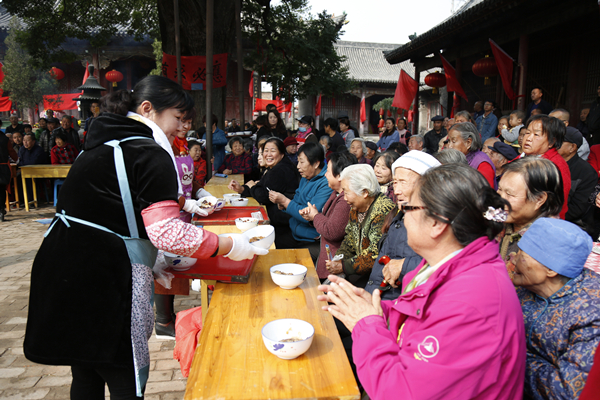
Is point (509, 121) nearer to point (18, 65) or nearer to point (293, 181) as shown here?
point (293, 181)

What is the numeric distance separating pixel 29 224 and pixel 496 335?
850 centimetres

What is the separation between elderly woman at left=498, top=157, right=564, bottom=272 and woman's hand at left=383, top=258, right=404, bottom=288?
57 cm

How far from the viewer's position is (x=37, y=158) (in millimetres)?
8633

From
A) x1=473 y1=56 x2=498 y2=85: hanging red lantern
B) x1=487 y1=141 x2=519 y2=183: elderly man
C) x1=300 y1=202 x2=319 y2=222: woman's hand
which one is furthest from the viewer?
x1=473 y1=56 x2=498 y2=85: hanging red lantern

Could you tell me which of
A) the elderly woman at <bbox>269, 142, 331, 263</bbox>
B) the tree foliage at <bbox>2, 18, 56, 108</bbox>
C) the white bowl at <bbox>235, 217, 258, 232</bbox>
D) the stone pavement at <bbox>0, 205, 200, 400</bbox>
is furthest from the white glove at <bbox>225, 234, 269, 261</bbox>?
the tree foliage at <bbox>2, 18, 56, 108</bbox>

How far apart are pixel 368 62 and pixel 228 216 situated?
2918 cm

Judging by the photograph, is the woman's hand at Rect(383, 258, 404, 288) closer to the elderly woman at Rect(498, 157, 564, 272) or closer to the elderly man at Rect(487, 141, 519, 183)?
the elderly woman at Rect(498, 157, 564, 272)

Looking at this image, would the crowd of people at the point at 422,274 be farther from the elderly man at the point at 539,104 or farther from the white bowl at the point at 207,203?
the elderly man at the point at 539,104

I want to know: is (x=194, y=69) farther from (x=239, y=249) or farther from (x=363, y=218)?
(x=239, y=249)

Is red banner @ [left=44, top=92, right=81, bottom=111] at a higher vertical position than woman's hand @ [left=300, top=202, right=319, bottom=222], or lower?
higher

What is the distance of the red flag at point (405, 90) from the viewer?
11820 mm

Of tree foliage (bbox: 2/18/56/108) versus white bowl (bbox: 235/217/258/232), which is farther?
tree foliage (bbox: 2/18/56/108)

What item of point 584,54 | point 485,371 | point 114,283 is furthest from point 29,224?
point 584,54

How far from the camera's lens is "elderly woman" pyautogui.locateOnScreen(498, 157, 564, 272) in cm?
214
